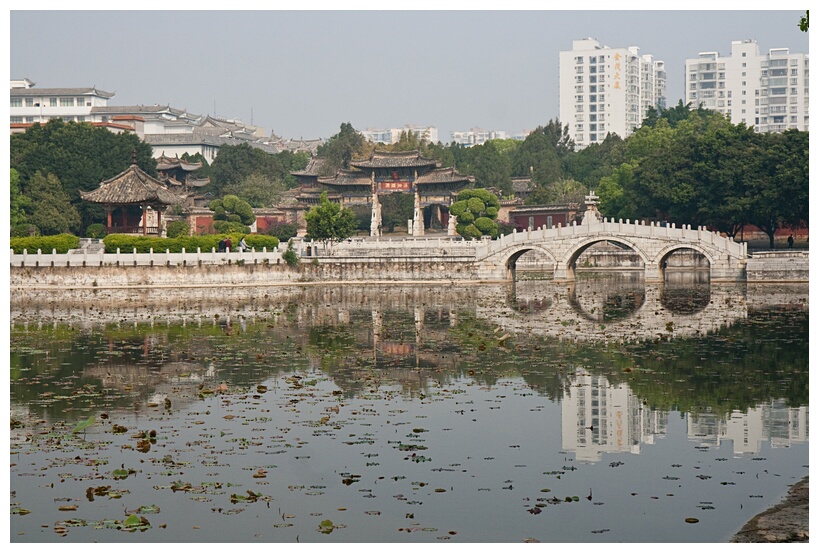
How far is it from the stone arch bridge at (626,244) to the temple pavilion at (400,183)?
23738mm

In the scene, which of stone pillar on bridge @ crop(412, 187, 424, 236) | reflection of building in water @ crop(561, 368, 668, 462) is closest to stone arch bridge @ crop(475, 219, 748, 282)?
stone pillar on bridge @ crop(412, 187, 424, 236)

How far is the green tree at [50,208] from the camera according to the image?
206 feet

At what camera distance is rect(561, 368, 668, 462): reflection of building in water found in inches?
700

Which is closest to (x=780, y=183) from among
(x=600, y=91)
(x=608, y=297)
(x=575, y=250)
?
(x=575, y=250)

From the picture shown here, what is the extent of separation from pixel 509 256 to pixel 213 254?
12347mm

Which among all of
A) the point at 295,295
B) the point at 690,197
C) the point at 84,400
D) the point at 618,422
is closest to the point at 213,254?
the point at 295,295

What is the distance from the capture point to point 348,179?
78375mm

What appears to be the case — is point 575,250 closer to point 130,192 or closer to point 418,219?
point 130,192

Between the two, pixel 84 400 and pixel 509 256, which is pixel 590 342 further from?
pixel 509 256

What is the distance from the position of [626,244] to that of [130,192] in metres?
24.3

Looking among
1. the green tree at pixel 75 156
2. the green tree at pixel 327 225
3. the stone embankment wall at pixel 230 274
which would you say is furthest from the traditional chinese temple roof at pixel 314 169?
the stone embankment wall at pixel 230 274

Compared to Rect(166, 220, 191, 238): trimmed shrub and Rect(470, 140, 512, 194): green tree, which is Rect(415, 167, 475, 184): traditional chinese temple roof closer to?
Rect(470, 140, 512, 194): green tree

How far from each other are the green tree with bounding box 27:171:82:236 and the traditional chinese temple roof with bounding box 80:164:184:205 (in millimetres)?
4253

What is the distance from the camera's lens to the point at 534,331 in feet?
106
